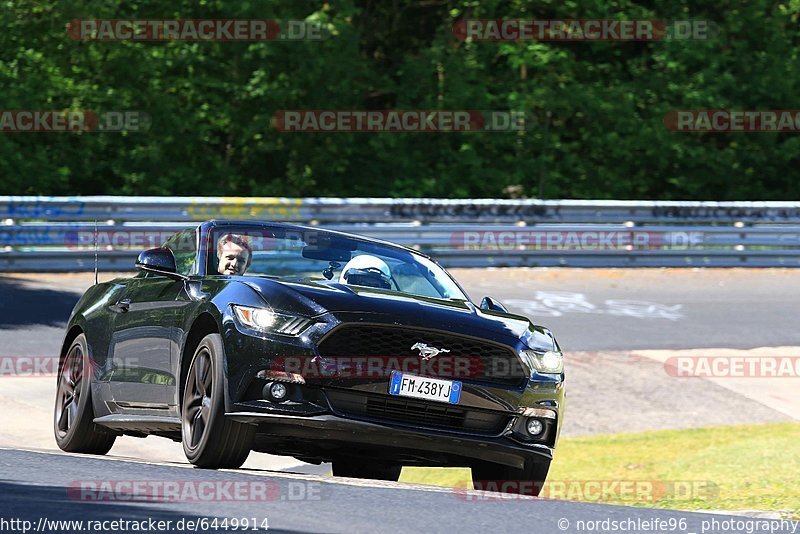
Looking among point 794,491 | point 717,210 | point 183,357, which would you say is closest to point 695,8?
point 717,210

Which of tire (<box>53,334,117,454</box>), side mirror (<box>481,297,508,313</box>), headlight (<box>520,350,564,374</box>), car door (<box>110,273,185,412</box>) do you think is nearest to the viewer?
headlight (<box>520,350,564,374</box>)

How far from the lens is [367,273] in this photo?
29.9 feet

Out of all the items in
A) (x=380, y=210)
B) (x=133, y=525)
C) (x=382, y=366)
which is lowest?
(x=133, y=525)

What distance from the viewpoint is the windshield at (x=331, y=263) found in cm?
903

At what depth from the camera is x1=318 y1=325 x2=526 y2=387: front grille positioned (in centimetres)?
789

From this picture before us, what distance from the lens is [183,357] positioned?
850 cm

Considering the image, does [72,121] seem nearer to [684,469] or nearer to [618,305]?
[618,305]

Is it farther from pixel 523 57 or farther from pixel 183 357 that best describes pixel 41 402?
pixel 523 57

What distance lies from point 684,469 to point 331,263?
4.33m

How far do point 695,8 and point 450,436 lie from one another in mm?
23395

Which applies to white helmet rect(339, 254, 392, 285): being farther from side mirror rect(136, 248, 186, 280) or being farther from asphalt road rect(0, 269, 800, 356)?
asphalt road rect(0, 269, 800, 356)

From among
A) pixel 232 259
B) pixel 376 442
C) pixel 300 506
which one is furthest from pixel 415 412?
pixel 232 259

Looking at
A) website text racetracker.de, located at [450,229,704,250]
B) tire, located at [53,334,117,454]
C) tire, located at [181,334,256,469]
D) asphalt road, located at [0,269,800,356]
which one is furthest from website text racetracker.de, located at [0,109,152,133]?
tire, located at [181,334,256,469]

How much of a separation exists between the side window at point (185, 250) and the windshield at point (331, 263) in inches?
5.7
